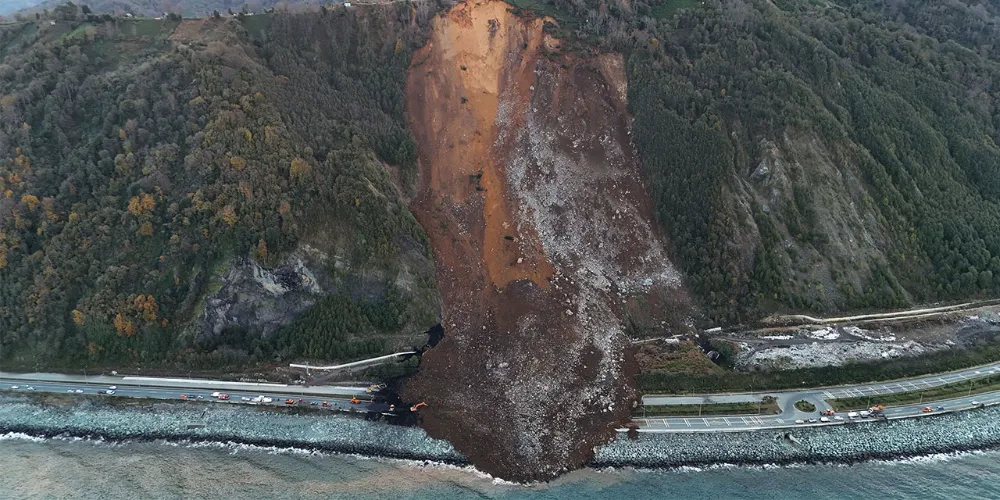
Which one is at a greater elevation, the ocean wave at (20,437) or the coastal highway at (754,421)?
the coastal highway at (754,421)

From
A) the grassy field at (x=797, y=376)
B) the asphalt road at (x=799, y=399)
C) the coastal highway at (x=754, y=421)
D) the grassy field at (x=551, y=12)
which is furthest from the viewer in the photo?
the grassy field at (x=551, y=12)

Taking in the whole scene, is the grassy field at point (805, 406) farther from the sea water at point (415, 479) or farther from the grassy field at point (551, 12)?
the grassy field at point (551, 12)

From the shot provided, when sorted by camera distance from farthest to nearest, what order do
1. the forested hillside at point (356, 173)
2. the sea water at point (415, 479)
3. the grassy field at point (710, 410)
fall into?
the forested hillside at point (356, 173), the grassy field at point (710, 410), the sea water at point (415, 479)

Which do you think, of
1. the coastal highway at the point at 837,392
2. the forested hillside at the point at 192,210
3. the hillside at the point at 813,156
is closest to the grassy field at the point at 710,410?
the coastal highway at the point at 837,392

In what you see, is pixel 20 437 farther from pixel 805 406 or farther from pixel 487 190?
pixel 805 406

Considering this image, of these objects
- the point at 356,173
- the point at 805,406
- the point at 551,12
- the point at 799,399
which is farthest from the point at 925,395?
the point at 551,12

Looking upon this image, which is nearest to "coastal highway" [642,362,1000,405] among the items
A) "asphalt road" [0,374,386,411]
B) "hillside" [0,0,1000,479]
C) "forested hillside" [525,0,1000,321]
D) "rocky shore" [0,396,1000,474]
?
"hillside" [0,0,1000,479]

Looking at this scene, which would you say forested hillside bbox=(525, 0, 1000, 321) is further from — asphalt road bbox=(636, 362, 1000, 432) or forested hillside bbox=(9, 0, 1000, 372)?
asphalt road bbox=(636, 362, 1000, 432)
